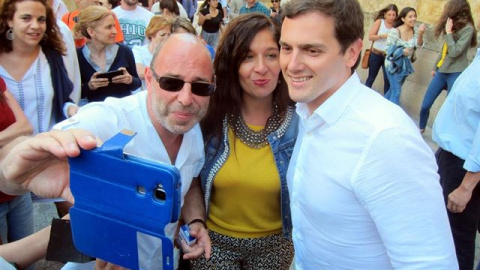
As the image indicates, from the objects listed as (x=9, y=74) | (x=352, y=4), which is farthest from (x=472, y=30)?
(x=9, y=74)

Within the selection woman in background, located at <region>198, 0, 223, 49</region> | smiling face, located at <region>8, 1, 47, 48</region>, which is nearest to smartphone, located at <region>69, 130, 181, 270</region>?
smiling face, located at <region>8, 1, 47, 48</region>

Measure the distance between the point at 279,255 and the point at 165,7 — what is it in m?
5.09

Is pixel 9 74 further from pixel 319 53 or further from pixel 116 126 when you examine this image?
pixel 319 53

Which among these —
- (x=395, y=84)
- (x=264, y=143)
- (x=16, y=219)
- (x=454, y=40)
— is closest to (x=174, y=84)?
(x=264, y=143)

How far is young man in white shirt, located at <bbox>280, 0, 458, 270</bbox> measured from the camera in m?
1.23

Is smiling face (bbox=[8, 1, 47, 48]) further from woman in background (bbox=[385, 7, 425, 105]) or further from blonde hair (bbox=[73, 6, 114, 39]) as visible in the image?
woman in background (bbox=[385, 7, 425, 105])

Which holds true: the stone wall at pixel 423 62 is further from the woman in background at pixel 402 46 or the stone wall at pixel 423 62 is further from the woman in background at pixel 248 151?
the woman in background at pixel 248 151

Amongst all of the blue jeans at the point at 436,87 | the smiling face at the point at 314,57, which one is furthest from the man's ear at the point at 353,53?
the blue jeans at the point at 436,87

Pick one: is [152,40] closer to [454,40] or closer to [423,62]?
[454,40]

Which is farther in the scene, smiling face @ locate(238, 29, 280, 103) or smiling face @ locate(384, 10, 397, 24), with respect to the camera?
smiling face @ locate(384, 10, 397, 24)

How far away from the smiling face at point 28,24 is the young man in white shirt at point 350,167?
80.0 inches

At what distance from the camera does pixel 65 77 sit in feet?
9.55

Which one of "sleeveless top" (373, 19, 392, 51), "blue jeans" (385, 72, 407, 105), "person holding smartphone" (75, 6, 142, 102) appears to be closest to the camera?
"person holding smartphone" (75, 6, 142, 102)

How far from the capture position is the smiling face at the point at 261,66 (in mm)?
1978
